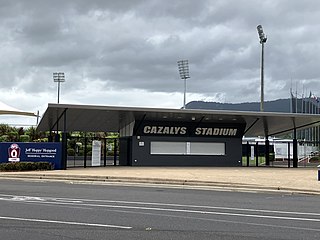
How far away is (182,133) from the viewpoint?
117ft

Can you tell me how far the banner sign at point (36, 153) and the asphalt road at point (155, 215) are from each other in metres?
11.7

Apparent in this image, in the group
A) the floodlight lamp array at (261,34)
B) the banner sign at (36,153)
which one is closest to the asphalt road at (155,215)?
the banner sign at (36,153)

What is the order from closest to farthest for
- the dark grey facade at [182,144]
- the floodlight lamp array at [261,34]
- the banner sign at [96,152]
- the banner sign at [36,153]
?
the banner sign at [36,153] < the banner sign at [96,152] < the dark grey facade at [182,144] < the floodlight lamp array at [261,34]

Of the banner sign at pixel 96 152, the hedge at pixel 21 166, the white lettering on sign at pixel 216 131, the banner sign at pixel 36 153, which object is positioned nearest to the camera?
the hedge at pixel 21 166

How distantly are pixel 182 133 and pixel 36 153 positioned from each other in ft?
37.4

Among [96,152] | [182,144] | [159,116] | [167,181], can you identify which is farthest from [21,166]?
[182,144]

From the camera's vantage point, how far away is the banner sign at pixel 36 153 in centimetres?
2858

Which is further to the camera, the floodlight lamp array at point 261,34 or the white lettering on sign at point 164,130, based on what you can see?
the floodlight lamp array at point 261,34

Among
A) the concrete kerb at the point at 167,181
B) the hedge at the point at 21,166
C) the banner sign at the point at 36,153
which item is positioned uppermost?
the banner sign at the point at 36,153

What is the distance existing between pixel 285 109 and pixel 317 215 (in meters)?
79.4

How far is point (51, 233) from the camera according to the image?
28.7ft

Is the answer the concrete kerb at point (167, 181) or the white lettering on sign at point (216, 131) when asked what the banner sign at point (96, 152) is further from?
the concrete kerb at point (167, 181)

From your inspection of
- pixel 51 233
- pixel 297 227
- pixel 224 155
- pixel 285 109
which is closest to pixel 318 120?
pixel 224 155

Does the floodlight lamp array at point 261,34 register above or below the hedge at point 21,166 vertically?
above
